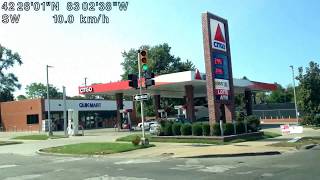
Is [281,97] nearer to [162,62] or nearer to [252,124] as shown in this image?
[162,62]

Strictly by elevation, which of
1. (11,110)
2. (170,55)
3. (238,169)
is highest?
(170,55)

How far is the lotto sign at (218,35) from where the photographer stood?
3129 centimetres

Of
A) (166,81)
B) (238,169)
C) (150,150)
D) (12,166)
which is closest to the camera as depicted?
(238,169)

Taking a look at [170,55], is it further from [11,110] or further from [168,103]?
[11,110]

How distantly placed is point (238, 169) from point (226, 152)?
222 inches

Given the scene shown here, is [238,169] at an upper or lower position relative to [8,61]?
lower

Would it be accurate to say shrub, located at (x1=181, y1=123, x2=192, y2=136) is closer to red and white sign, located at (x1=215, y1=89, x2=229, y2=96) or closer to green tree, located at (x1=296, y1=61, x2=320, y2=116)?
red and white sign, located at (x1=215, y1=89, x2=229, y2=96)

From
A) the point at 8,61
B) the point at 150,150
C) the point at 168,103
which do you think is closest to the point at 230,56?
the point at 150,150

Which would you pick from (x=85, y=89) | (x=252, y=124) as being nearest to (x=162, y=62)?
(x=85, y=89)

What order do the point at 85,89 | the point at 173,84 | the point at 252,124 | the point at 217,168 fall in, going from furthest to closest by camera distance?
1. the point at 85,89
2. the point at 173,84
3. the point at 252,124
4. the point at 217,168

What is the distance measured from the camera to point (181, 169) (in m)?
15.9

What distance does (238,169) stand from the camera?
15.1m

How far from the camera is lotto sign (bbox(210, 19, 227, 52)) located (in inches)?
1232

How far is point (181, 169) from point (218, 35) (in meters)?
17.5
